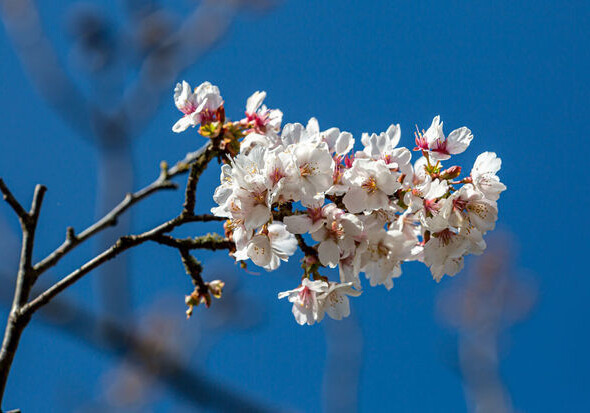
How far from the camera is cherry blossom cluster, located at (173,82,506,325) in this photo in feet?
4.96

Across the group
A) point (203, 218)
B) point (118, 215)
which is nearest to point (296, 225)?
point (203, 218)

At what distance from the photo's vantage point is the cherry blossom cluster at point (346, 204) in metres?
1.51

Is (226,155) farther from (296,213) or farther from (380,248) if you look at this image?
(380,248)

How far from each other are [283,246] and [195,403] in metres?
1.56

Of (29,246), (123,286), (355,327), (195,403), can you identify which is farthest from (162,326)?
(29,246)

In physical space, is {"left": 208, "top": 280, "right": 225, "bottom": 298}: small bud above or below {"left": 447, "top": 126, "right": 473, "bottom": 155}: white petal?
below

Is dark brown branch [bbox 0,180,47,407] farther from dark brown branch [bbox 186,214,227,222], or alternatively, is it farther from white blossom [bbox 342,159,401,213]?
white blossom [bbox 342,159,401,213]

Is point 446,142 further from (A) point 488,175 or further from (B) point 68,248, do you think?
(B) point 68,248

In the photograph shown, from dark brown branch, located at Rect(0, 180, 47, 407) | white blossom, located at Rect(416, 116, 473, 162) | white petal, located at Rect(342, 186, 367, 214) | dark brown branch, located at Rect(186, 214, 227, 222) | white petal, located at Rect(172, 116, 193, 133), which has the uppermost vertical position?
white blossom, located at Rect(416, 116, 473, 162)

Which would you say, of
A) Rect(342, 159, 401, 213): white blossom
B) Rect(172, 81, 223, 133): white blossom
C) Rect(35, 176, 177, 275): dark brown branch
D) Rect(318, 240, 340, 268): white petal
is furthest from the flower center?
Rect(35, 176, 177, 275): dark brown branch

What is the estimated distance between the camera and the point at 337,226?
156 cm

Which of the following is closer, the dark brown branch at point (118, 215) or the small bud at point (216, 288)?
the dark brown branch at point (118, 215)

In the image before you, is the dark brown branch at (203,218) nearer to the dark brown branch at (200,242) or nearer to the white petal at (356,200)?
the dark brown branch at (200,242)

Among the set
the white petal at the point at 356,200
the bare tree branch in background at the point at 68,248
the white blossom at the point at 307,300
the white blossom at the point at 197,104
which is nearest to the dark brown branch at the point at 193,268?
the bare tree branch in background at the point at 68,248
